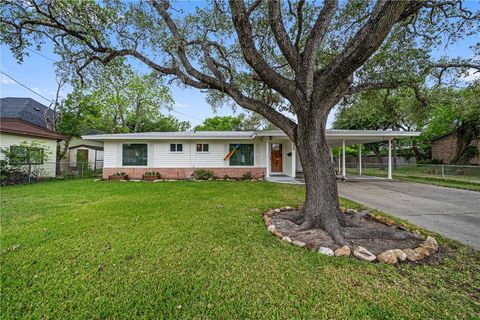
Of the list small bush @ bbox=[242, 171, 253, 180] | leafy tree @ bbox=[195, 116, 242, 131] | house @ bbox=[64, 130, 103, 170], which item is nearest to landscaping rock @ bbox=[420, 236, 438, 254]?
small bush @ bbox=[242, 171, 253, 180]

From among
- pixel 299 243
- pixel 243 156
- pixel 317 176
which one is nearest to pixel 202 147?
pixel 243 156

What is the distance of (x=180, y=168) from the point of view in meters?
11.6

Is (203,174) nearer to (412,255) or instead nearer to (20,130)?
(412,255)

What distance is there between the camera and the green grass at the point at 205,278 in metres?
1.77

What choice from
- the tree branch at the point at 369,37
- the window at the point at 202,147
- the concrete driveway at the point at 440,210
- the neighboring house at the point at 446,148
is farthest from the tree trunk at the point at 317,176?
the neighboring house at the point at 446,148

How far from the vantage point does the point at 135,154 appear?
11531 millimetres

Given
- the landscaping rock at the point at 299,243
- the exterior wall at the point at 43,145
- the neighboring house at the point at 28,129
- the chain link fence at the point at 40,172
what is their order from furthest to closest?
the neighboring house at the point at 28,129 < the exterior wall at the point at 43,145 < the chain link fence at the point at 40,172 < the landscaping rock at the point at 299,243

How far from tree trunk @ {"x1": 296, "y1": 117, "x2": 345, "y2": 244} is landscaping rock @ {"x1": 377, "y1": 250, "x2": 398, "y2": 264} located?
915mm

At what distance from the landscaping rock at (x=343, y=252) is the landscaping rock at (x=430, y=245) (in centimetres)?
121

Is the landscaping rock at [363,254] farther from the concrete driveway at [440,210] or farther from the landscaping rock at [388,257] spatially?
the concrete driveway at [440,210]

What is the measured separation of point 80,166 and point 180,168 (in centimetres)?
753

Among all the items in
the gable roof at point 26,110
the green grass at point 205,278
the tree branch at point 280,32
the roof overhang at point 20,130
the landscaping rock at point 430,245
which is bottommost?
the green grass at point 205,278

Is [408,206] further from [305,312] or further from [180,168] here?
[180,168]

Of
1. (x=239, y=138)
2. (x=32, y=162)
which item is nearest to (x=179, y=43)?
(x=239, y=138)
